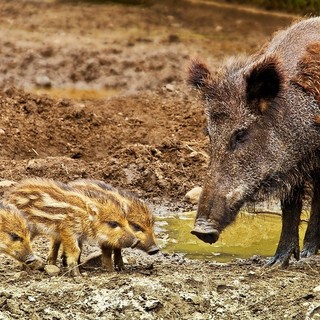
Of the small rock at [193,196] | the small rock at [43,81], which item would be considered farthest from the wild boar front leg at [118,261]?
the small rock at [43,81]

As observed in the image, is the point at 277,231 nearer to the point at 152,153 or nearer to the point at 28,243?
the point at 152,153

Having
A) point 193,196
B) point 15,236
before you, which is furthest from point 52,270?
point 193,196

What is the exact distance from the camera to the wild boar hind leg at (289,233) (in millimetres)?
8258

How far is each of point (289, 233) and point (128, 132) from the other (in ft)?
15.7

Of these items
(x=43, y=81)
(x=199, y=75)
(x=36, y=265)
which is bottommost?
(x=36, y=265)

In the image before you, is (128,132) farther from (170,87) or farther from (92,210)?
(92,210)

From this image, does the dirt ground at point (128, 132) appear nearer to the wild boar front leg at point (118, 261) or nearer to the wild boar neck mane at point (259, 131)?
the wild boar front leg at point (118, 261)

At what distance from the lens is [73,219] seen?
24.8 feet

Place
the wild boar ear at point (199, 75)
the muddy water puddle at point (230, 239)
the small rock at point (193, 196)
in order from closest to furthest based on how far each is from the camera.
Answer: the wild boar ear at point (199, 75) → the muddy water puddle at point (230, 239) → the small rock at point (193, 196)

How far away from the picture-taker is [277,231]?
9836 mm

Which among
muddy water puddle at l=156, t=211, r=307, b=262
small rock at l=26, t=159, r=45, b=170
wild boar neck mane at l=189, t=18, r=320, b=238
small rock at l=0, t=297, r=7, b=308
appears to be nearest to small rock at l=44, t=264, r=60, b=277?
small rock at l=0, t=297, r=7, b=308

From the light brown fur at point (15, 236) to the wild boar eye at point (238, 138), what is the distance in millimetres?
1577

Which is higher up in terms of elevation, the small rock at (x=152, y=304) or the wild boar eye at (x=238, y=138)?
the wild boar eye at (x=238, y=138)

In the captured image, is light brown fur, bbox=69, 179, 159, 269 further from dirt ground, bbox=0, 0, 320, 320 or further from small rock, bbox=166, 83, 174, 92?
small rock, bbox=166, 83, 174, 92
